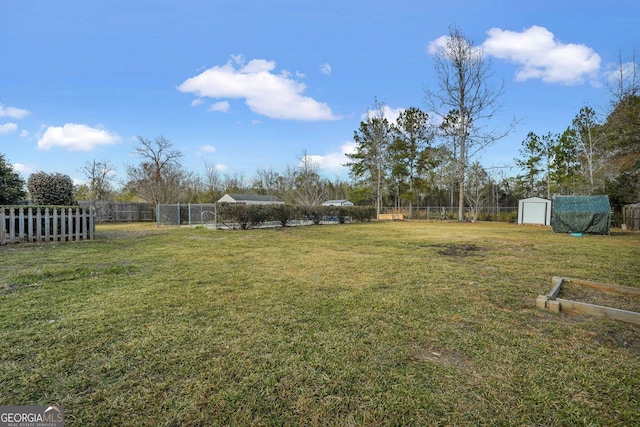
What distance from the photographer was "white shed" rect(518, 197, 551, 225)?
2117 cm

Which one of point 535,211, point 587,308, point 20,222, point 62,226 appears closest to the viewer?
point 587,308

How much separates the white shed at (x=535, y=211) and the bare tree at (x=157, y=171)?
94.2 feet

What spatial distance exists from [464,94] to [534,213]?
36.3 feet

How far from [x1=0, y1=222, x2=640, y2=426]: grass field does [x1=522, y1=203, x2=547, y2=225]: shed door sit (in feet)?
66.3

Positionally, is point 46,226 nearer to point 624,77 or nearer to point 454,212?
point 624,77

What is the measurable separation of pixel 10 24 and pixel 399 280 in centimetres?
1200

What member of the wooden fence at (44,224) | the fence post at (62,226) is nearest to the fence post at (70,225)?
the wooden fence at (44,224)

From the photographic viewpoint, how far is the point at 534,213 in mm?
21703

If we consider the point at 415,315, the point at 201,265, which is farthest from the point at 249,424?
the point at 201,265

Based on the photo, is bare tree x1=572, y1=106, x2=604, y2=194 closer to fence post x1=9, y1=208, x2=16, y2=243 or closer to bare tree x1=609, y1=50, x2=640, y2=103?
bare tree x1=609, y1=50, x2=640, y2=103

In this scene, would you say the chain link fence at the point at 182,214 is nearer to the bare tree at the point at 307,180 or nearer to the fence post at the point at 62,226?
the fence post at the point at 62,226

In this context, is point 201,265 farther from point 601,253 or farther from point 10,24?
point 601,253

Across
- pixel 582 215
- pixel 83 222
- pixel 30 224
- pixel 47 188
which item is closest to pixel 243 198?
pixel 47 188

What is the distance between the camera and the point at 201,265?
551 cm
